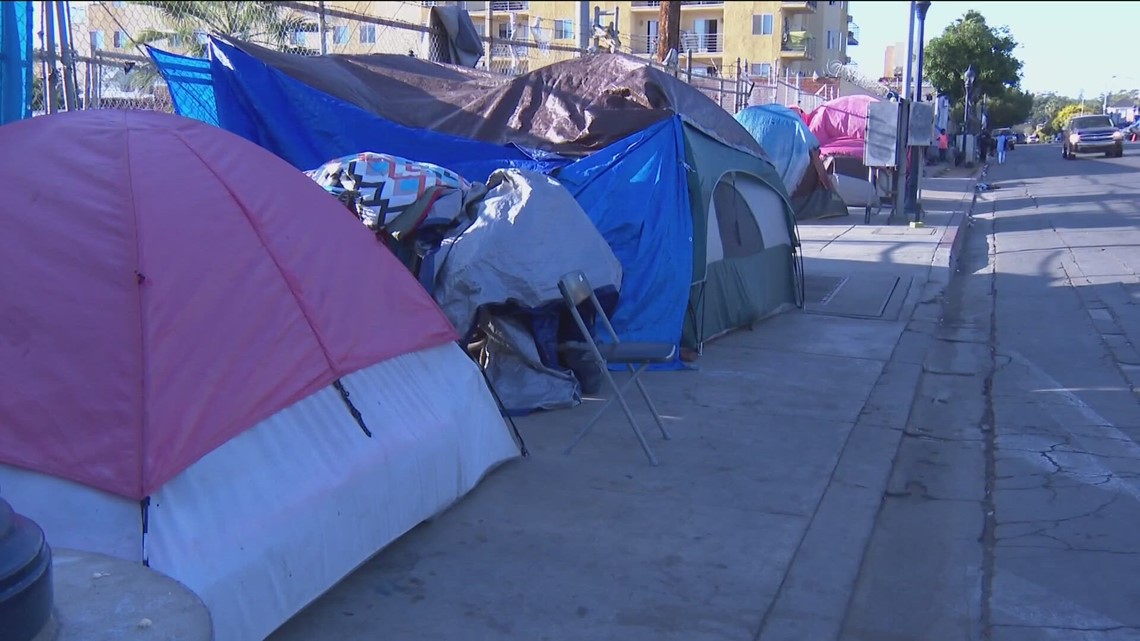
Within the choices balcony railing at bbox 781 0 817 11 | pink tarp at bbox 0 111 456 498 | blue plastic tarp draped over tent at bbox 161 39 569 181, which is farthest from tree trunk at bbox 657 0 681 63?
balcony railing at bbox 781 0 817 11

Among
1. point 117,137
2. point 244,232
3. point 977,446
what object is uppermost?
point 117,137

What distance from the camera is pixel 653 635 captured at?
401cm

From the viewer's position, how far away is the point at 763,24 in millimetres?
52438

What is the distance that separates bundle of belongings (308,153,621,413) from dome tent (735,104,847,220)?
11.5 meters

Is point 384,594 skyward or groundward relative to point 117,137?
groundward

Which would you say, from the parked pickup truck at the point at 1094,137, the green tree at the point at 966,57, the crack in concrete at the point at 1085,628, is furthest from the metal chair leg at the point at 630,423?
the green tree at the point at 966,57

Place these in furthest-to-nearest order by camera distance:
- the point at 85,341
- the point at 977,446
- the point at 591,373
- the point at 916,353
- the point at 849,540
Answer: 1. the point at 916,353
2. the point at 591,373
3. the point at 977,446
4. the point at 849,540
5. the point at 85,341

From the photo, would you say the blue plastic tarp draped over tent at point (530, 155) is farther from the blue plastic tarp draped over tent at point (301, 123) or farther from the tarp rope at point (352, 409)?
the tarp rope at point (352, 409)

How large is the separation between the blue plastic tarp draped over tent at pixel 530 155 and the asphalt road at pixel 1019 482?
83.4 inches

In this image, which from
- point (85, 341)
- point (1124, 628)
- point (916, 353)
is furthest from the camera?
point (916, 353)

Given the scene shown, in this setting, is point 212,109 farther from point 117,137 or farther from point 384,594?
point 384,594

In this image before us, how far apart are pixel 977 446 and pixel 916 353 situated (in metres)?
2.54

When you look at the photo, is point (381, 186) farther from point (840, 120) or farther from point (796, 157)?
point (840, 120)

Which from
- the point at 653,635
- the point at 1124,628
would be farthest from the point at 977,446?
the point at 653,635
